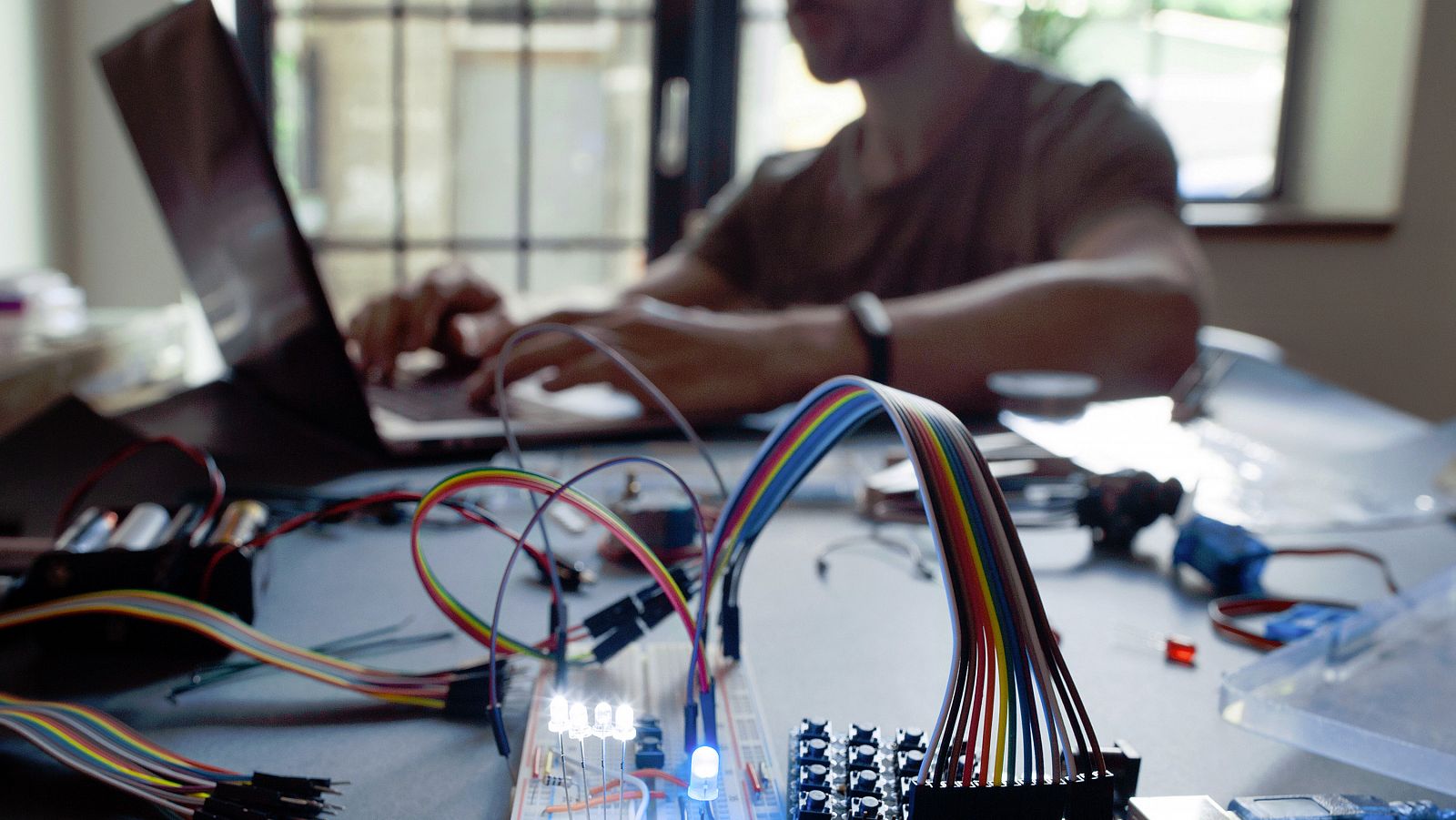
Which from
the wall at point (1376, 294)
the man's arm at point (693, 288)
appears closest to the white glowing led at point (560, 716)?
the man's arm at point (693, 288)

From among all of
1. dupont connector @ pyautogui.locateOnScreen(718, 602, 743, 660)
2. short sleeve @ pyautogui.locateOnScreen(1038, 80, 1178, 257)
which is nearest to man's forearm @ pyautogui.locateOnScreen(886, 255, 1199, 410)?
short sleeve @ pyautogui.locateOnScreen(1038, 80, 1178, 257)

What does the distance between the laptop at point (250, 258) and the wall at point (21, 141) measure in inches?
51.9

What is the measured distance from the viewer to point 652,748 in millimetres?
391

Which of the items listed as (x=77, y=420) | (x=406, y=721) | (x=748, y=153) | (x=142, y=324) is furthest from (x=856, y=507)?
(x=748, y=153)

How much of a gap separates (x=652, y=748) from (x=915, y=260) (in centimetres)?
107

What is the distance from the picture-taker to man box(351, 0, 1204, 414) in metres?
0.96

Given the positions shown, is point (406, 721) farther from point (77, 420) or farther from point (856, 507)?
point (77, 420)

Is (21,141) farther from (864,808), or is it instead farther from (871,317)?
(864,808)

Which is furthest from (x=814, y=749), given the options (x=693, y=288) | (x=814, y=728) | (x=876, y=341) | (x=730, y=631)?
(x=693, y=288)

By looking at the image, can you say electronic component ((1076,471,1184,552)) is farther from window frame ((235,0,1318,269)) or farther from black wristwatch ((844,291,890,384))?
window frame ((235,0,1318,269))

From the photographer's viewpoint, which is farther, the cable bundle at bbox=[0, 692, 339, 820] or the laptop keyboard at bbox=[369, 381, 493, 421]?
the laptop keyboard at bbox=[369, 381, 493, 421]

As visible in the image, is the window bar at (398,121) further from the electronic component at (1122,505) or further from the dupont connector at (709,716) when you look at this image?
the dupont connector at (709,716)

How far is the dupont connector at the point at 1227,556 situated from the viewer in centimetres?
62

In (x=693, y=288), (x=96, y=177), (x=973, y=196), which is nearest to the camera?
(x=973, y=196)
